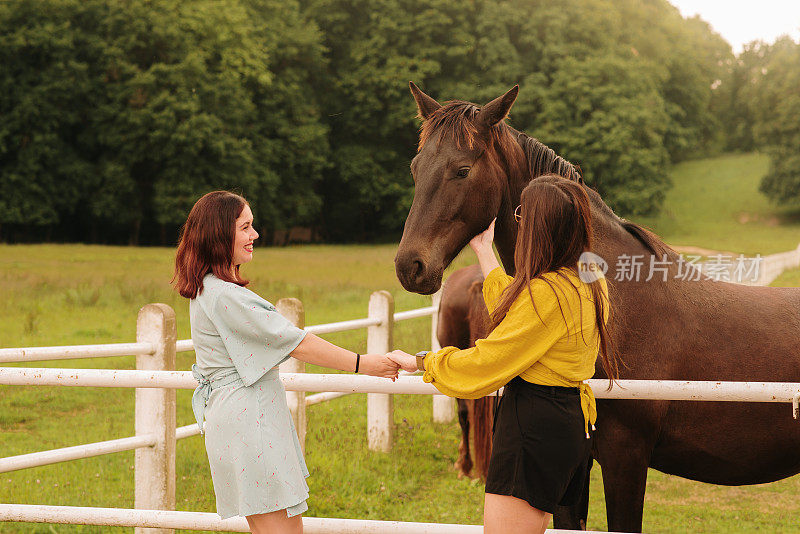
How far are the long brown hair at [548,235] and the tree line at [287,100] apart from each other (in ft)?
87.5

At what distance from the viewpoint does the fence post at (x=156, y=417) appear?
14.2ft

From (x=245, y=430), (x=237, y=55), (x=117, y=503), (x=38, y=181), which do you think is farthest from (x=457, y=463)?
(x=237, y=55)

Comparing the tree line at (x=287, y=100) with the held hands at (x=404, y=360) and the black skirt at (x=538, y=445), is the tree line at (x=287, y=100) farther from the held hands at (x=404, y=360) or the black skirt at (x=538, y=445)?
the black skirt at (x=538, y=445)

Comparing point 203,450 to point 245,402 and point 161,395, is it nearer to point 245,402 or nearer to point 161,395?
point 161,395

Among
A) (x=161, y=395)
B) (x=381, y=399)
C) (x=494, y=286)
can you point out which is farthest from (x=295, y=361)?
(x=494, y=286)

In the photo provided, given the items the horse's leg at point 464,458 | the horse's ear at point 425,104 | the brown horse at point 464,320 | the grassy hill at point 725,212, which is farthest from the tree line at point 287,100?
the horse's ear at point 425,104

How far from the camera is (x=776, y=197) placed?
50.7 meters

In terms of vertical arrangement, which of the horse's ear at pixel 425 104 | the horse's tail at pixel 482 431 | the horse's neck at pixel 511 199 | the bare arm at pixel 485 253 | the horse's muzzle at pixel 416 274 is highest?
the horse's ear at pixel 425 104

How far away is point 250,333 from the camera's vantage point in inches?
90.1

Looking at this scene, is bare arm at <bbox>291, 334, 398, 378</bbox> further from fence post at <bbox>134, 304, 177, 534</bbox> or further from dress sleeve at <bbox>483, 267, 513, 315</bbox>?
fence post at <bbox>134, 304, 177, 534</bbox>

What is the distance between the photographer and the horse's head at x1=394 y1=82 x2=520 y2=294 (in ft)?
10.2

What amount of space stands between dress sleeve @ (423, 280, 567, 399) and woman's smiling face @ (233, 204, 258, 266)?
0.80 meters

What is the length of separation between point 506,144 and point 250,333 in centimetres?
165

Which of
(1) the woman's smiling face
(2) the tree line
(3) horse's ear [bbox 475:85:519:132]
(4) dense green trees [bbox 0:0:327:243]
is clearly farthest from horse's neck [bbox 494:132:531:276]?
(4) dense green trees [bbox 0:0:327:243]
